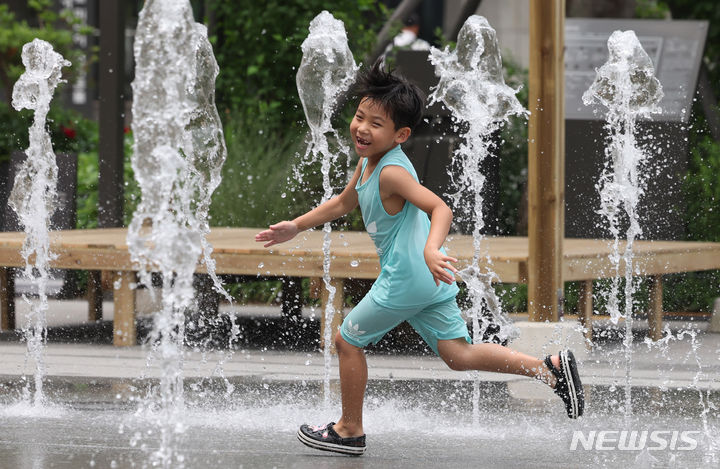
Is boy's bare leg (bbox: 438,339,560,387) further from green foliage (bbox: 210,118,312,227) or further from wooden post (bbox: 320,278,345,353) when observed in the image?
green foliage (bbox: 210,118,312,227)

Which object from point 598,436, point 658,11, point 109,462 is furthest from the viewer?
point 658,11

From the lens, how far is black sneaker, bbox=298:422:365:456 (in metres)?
4.00

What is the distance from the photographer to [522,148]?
33.1 ft

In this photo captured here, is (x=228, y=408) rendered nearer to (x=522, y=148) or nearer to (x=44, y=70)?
(x=44, y=70)

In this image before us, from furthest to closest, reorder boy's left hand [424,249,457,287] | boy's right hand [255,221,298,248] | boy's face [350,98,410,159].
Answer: boy's right hand [255,221,298,248]
boy's face [350,98,410,159]
boy's left hand [424,249,457,287]

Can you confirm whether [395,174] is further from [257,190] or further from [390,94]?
[257,190]

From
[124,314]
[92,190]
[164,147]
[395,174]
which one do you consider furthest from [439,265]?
[92,190]

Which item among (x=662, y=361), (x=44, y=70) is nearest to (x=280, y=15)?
(x=44, y=70)

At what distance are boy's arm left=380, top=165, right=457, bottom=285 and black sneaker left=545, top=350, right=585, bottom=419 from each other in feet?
1.67

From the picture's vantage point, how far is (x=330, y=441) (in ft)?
13.2

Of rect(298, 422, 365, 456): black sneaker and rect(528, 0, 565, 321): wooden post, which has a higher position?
rect(528, 0, 565, 321): wooden post

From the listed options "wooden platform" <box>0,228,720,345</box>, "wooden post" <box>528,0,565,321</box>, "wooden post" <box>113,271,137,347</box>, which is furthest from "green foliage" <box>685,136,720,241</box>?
"wooden post" <box>113,271,137,347</box>

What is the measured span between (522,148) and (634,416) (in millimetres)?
5501

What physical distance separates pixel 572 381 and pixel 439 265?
27.8 inches
